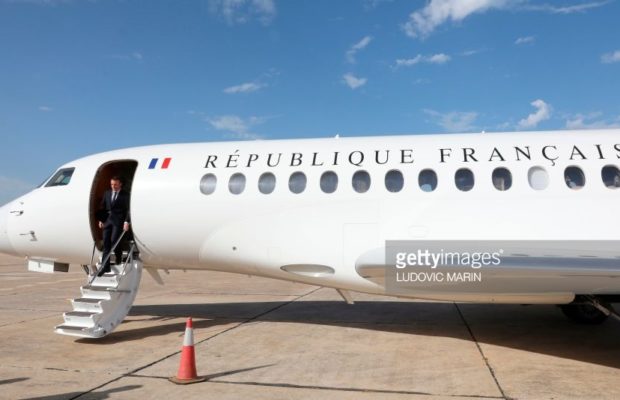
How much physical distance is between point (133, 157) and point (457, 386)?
25.2 feet

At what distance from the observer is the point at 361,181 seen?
8.50m

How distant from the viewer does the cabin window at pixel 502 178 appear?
790 cm

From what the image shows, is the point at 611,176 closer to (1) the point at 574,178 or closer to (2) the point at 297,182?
(1) the point at 574,178

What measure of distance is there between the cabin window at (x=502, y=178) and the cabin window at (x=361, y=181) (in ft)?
6.77

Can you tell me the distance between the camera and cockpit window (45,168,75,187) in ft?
33.9

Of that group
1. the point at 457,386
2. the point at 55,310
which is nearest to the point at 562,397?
the point at 457,386

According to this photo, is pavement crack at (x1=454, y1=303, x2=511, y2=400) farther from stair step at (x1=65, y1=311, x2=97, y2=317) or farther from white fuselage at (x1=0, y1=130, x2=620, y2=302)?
stair step at (x1=65, y1=311, x2=97, y2=317)

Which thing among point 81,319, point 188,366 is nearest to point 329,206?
point 188,366

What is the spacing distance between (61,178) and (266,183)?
475cm

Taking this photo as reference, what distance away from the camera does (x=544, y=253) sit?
7.19m

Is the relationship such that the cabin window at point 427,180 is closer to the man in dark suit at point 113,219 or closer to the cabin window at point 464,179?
the cabin window at point 464,179

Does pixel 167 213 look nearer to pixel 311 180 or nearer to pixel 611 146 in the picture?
pixel 311 180

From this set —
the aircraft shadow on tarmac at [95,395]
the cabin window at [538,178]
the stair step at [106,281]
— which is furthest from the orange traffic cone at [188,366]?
the cabin window at [538,178]

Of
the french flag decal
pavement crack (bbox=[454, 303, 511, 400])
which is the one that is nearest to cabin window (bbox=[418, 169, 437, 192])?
pavement crack (bbox=[454, 303, 511, 400])
